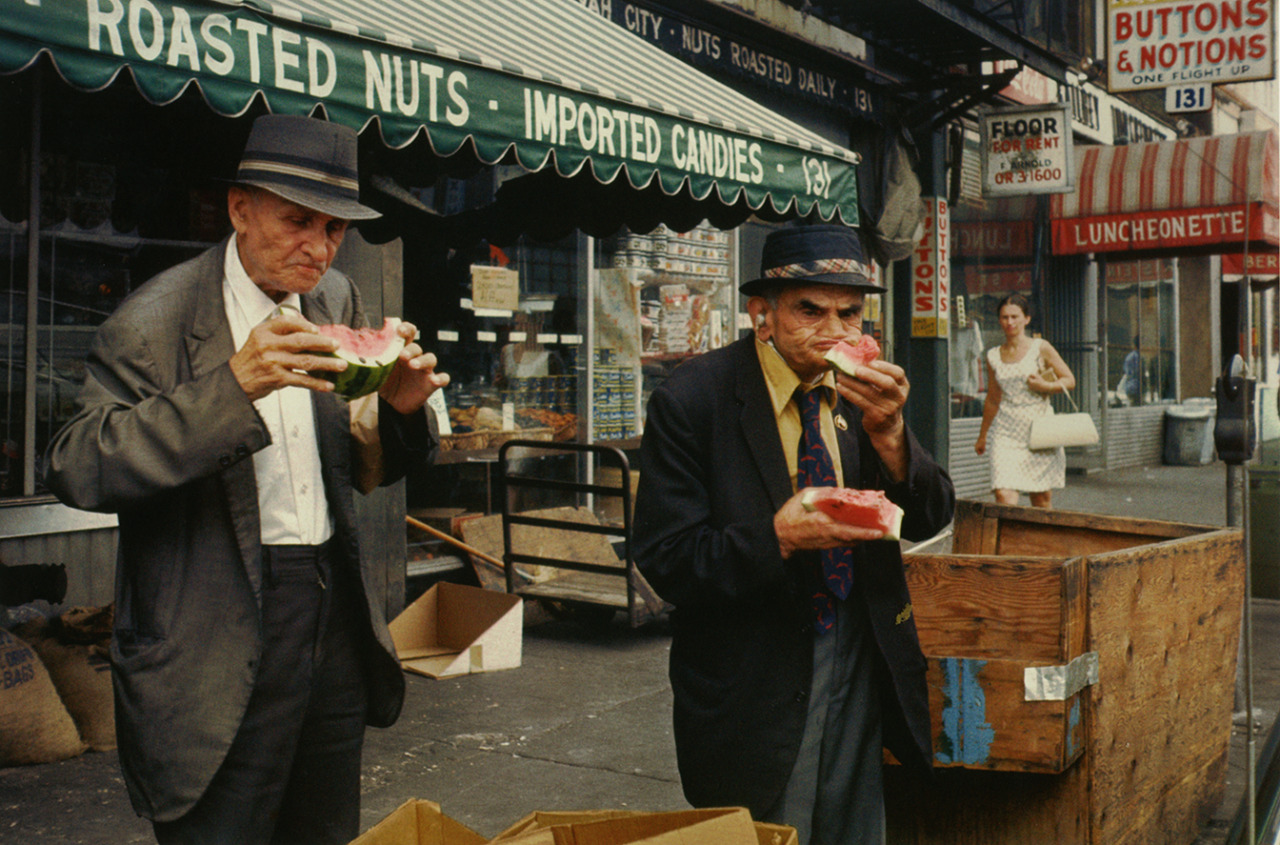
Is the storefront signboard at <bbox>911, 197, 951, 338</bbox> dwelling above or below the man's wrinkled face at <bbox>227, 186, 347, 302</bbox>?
above

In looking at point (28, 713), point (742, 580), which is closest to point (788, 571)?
point (742, 580)

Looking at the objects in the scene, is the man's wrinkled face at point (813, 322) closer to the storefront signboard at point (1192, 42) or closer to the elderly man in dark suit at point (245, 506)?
the elderly man in dark suit at point (245, 506)

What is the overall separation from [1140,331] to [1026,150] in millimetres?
8775

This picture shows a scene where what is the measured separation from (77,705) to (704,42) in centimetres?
700

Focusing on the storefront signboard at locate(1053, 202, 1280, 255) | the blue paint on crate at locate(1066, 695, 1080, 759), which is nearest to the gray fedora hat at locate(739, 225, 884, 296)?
the blue paint on crate at locate(1066, 695, 1080, 759)

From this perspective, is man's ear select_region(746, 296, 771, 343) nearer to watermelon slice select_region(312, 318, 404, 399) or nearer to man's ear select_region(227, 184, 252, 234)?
watermelon slice select_region(312, 318, 404, 399)

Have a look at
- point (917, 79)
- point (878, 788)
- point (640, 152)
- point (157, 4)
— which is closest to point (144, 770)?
point (878, 788)

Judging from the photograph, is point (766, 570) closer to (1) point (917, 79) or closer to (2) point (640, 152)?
(2) point (640, 152)

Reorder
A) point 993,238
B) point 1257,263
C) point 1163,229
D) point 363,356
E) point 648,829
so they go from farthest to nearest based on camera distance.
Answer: point 1257,263
point 993,238
point 1163,229
point 363,356
point 648,829

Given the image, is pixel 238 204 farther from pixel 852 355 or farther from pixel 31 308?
pixel 31 308

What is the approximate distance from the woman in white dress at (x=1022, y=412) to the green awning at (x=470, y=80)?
3.80 meters

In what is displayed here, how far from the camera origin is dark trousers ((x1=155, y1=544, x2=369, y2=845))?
7.59 feet

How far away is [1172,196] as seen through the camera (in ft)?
51.3

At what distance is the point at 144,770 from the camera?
2.24 metres
